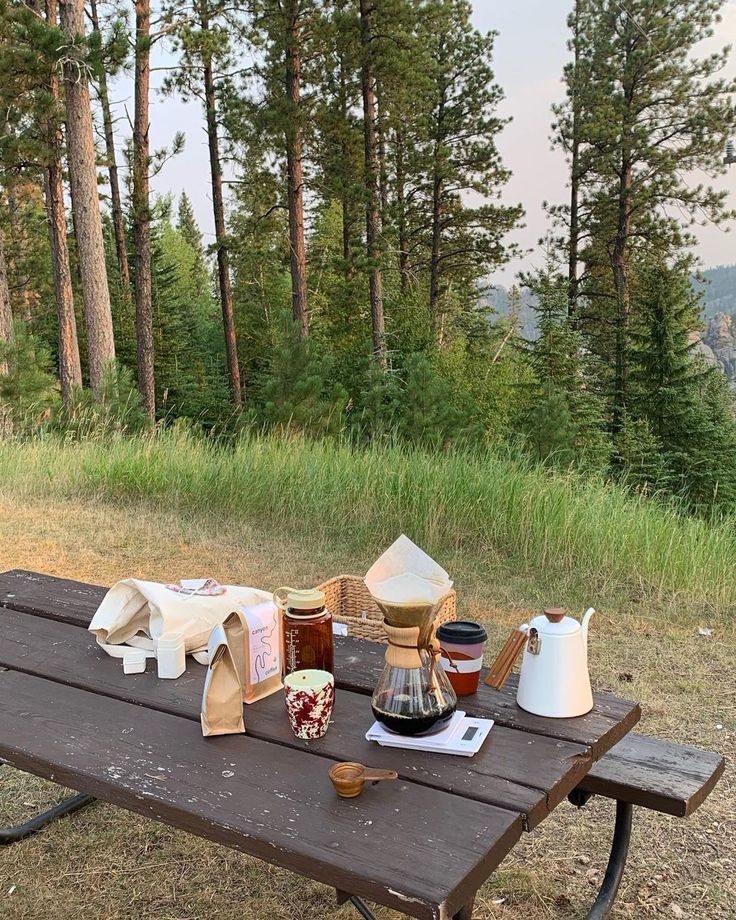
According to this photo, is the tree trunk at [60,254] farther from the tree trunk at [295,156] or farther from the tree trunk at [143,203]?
the tree trunk at [295,156]

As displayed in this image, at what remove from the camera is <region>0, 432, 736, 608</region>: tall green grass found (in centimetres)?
446

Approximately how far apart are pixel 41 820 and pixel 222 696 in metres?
1.24

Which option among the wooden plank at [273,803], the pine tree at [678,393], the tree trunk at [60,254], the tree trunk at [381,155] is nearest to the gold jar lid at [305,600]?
the wooden plank at [273,803]

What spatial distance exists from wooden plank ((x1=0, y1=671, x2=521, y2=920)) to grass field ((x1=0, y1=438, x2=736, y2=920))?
0.78 metres

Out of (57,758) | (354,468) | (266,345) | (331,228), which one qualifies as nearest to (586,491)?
(354,468)

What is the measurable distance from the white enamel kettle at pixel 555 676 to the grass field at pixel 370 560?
2.35 feet

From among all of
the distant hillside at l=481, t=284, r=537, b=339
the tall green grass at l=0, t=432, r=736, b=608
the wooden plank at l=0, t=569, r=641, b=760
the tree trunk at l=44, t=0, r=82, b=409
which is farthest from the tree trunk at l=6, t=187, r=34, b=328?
the wooden plank at l=0, t=569, r=641, b=760

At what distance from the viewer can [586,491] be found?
517cm

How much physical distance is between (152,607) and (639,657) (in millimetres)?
2471

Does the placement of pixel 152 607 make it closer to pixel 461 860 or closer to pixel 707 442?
pixel 461 860

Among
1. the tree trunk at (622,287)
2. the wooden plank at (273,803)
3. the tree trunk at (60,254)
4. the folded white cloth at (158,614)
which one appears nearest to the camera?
the wooden plank at (273,803)

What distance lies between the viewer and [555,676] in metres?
1.47

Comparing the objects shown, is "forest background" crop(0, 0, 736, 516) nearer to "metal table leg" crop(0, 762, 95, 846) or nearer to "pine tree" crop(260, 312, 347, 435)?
"pine tree" crop(260, 312, 347, 435)

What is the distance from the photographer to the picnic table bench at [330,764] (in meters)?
1.05
